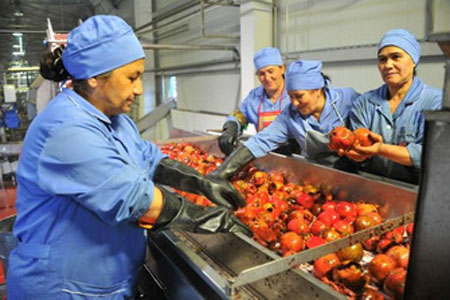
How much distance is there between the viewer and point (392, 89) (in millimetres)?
2420

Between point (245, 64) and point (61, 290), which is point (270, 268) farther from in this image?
point (245, 64)

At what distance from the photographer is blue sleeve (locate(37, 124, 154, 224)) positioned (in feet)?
4.38

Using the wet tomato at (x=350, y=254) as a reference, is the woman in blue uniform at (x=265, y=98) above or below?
above

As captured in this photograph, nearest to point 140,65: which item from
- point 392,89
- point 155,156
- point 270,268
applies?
point 155,156

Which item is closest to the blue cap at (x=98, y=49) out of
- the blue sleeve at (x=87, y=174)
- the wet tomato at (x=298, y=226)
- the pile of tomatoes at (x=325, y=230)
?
the blue sleeve at (x=87, y=174)

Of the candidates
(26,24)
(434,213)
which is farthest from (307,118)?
(26,24)

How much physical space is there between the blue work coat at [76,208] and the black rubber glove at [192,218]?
0.40ft

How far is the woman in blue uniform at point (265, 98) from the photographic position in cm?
374

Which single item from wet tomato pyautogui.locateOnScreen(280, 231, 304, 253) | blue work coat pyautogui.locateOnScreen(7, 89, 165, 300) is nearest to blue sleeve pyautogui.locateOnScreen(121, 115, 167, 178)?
blue work coat pyautogui.locateOnScreen(7, 89, 165, 300)


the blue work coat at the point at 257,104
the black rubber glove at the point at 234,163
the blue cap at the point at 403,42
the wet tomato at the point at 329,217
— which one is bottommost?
the wet tomato at the point at 329,217

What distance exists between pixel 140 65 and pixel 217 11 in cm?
677

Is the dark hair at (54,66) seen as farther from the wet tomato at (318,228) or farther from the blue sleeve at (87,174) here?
the wet tomato at (318,228)

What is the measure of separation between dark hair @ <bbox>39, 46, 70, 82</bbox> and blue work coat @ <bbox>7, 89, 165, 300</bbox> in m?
0.15

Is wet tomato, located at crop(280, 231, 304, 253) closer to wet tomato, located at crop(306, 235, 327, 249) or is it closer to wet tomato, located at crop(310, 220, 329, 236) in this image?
wet tomato, located at crop(306, 235, 327, 249)
